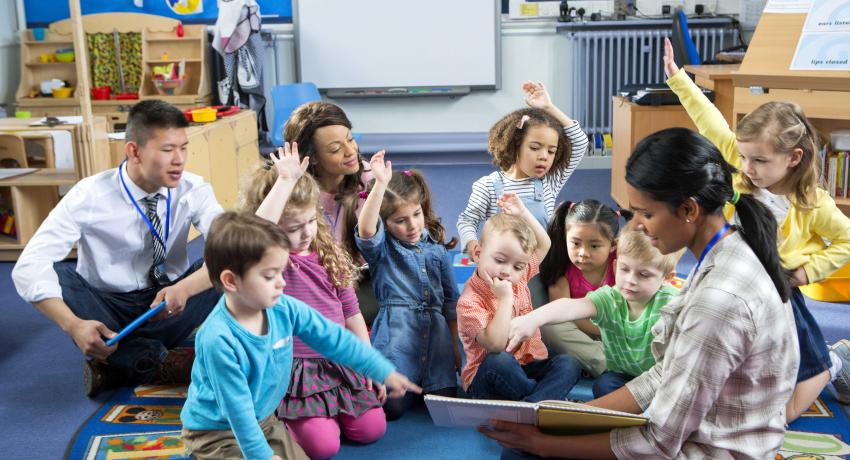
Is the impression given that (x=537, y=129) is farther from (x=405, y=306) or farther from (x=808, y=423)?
(x=808, y=423)

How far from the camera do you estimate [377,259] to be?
2.51 metres

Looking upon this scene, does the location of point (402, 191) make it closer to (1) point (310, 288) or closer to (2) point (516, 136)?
(1) point (310, 288)

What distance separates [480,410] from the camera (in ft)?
5.39

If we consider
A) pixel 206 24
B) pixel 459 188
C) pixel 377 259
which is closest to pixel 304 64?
pixel 206 24

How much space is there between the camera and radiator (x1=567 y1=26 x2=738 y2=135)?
6.28 meters

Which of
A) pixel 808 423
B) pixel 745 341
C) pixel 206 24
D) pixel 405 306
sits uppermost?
pixel 206 24

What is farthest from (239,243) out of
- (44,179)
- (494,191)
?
(44,179)

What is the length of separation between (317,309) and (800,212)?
1392mm

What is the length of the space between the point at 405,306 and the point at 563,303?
0.58m

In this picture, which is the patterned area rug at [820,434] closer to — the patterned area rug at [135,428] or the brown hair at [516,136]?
the brown hair at [516,136]

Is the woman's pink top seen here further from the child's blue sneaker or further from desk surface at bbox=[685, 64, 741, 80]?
desk surface at bbox=[685, 64, 741, 80]

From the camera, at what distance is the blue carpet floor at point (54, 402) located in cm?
232

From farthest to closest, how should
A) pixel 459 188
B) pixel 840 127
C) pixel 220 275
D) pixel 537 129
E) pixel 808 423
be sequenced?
pixel 459 188 → pixel 840 127 → pixel 537 129 → pixel 808 423 → pixel 220 275

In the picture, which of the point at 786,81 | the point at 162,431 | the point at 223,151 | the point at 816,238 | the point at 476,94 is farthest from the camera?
the point at 476,94
